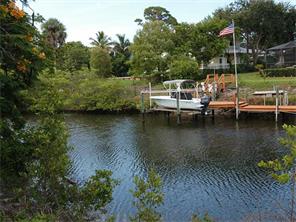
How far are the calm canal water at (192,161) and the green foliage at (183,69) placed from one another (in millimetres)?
11281

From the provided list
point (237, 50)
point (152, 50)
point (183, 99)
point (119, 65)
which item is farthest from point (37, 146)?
point (237, 50)

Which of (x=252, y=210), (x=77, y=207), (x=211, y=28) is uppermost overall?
(x=211, y=28)

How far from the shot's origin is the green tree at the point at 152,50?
44728 millimetres

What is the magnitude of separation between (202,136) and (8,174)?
1611 centimetres

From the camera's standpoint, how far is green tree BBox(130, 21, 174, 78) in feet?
147

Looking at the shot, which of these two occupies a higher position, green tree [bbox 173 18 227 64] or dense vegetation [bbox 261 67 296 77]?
green tree [bbox 173 18 227 64]

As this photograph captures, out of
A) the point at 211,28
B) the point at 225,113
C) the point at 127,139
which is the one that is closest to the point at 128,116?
the point at 225,113

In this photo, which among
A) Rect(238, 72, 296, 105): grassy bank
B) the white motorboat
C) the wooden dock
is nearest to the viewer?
the wooden dock

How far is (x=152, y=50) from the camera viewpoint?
45312 millimetres

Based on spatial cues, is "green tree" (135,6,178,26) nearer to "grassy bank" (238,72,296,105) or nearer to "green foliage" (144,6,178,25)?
"green foliage" (144,6,178,25)

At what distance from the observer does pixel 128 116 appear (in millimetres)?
36469

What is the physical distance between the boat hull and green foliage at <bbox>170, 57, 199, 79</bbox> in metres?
9.60

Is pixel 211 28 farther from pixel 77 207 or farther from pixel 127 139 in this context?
pixel 77 207

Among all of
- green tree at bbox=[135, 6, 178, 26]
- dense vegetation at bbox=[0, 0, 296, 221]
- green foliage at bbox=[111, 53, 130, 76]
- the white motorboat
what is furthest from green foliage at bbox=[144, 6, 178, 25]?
A: dense vegetation at bbox=[0, 0, 296, 221]
